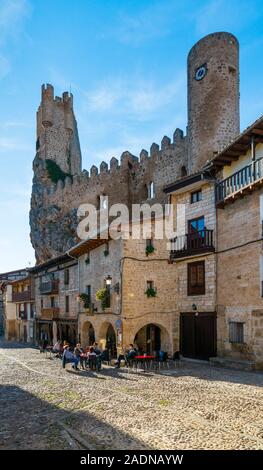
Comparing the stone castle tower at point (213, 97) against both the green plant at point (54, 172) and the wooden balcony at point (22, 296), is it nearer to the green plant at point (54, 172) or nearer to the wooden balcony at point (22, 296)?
the wooden balcony at point (22, 296)

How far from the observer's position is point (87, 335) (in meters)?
27.8

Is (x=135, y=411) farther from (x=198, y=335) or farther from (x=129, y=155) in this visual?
(x=129, y=155)

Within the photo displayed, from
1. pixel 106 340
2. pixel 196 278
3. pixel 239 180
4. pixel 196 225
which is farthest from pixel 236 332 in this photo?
pixel 106 340

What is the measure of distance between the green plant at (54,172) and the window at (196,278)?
37307mm

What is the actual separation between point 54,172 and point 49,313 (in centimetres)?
2741

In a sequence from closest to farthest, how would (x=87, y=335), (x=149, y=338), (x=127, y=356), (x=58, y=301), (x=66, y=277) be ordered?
(x=127, y=356) → (x=149, y=338) → (x=87, y=335) → (x=66, y=277) → (x=58, y=301)

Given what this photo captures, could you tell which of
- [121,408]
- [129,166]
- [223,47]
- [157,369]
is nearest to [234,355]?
[157,369]

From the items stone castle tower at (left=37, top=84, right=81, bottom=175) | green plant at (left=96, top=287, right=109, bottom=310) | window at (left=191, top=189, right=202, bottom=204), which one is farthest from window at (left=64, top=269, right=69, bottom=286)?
stone castle tower at (left=37, top=84, right=81, bottom=175)

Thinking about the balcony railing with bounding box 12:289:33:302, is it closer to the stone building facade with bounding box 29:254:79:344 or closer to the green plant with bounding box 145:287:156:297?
the stone building facade with bounding box 29:254:79:344

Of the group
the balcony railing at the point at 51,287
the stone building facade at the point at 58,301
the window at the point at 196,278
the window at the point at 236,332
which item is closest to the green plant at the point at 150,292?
the window at the point at 196,278

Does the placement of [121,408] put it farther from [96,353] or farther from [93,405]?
[96,353]

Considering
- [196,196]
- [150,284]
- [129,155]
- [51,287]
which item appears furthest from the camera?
[129,155]

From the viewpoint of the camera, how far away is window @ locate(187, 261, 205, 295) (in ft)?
68.5

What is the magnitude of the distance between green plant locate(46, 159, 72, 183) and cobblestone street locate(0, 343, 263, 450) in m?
41.5
